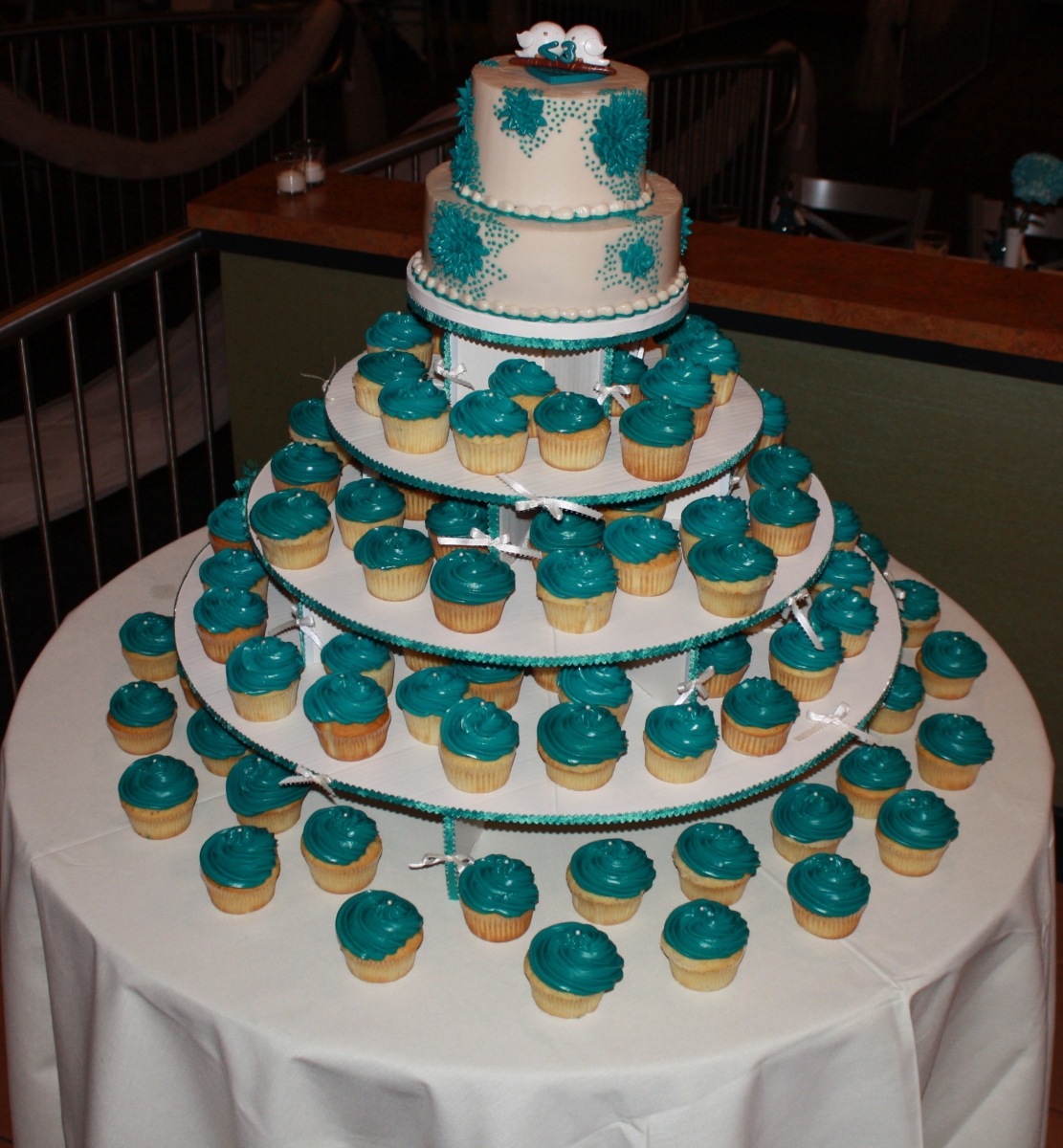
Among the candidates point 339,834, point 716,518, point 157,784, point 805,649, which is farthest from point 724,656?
point 157,784

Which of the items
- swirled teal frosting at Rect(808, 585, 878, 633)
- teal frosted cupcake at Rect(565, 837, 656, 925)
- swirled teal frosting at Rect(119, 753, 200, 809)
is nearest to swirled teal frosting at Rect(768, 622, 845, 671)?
swirled teal frosting at Rect(808, 585, 878, 633)

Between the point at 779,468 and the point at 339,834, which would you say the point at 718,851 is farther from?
the point at 779,468

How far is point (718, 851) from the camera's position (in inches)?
78.9

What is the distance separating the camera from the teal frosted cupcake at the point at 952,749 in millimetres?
2227

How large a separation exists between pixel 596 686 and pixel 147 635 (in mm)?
880

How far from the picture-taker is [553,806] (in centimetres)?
192

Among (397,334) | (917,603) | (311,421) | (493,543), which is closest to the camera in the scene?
(493,543)

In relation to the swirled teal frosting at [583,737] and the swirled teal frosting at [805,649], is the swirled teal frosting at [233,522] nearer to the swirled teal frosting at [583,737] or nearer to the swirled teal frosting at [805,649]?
the swirled teal frosting at [583,737]

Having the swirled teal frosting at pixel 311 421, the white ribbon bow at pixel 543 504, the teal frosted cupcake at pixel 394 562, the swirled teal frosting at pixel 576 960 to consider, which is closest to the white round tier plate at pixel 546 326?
the white ribbon bow at pixel 543 504

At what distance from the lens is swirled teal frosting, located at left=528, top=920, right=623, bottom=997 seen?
5.94ft

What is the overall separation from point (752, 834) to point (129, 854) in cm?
100

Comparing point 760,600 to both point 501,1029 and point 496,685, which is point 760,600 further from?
point 501,1029

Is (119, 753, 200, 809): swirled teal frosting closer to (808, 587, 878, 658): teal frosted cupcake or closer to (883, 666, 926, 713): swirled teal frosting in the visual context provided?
(808, 587, 878, 658): teal frosted cupcake

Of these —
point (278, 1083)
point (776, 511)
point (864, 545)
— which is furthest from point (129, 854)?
point (864, 545)
